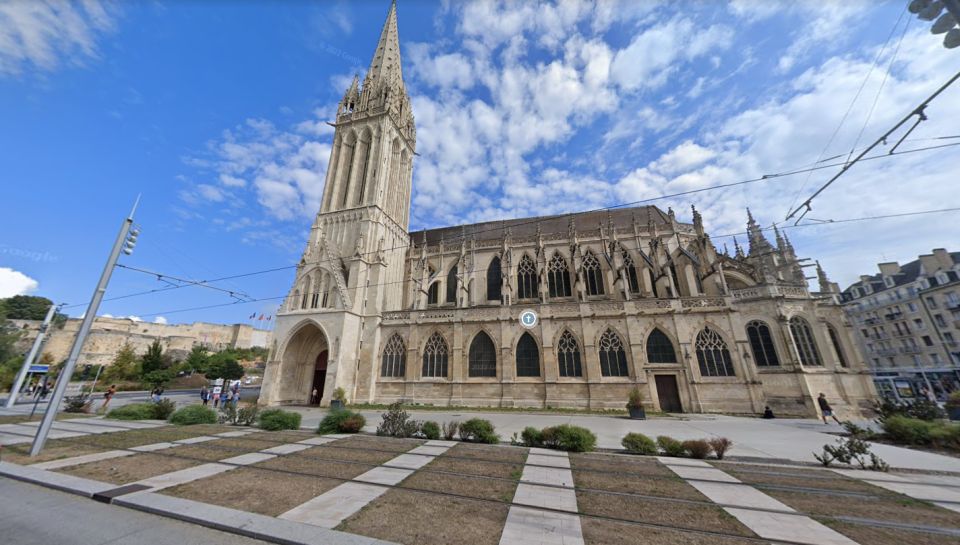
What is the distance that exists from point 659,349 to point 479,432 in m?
14.0

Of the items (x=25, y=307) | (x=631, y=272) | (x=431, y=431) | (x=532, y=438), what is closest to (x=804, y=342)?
(x=631, y=272)

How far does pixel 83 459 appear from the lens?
6684 millimetres

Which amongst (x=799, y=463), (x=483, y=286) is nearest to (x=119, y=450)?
(x=799, y=463)

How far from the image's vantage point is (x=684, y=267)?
2219cm

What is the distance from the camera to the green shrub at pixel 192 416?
1209cm

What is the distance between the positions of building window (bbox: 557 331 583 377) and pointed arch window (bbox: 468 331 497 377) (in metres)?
4.11

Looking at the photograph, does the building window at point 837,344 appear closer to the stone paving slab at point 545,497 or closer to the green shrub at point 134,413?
the stone paving slab at point 545,497

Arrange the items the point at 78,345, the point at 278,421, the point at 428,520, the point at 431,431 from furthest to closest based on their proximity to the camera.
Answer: the point at 278,421 < the point at 431,431 < the point at 78,345 < the point at 428,520

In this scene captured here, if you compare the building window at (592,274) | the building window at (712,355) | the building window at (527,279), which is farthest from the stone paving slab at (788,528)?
the building window at (527,279)

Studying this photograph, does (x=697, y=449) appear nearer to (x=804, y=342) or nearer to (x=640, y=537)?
(x=640, y=537)

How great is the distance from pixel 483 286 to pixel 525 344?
692 cm

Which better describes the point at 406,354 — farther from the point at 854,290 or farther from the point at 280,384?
the point at 854,290

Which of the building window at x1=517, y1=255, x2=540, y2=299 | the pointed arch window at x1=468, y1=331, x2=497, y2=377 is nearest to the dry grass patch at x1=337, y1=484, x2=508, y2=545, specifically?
the pointed arch window at x1=468, y1=331, x2=497, y2=377

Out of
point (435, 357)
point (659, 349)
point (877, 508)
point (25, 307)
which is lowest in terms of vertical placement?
point (877, 508)
